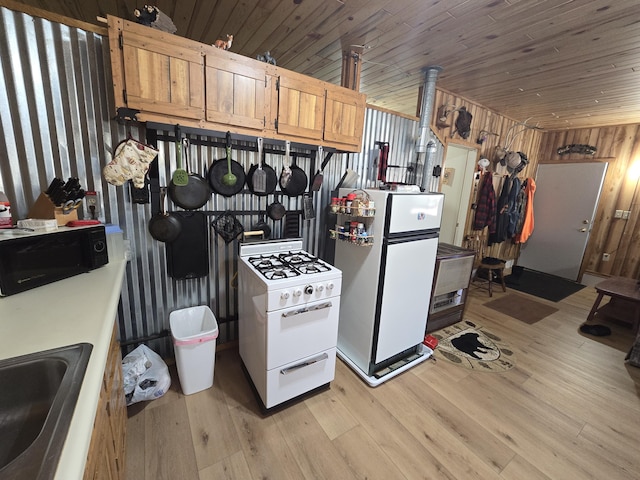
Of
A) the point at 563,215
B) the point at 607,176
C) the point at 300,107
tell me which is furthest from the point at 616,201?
the point at 300,107

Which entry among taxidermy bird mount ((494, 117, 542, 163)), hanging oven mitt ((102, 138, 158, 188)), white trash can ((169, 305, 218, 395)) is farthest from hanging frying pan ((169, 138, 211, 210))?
taxidermy bird mount ((494, 117, 542, 163))

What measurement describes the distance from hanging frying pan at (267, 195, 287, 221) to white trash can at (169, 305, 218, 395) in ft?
2.93

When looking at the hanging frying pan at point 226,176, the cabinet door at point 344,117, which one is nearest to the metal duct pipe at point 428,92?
the cabinet door at point 344,117

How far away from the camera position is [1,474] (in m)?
0.47

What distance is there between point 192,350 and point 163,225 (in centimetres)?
87

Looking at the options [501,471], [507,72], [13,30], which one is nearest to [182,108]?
[13,30]

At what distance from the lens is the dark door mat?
13.4ft

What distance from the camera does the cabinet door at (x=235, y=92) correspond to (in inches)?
63.0

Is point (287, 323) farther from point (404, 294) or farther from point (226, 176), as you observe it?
point (226, 176)

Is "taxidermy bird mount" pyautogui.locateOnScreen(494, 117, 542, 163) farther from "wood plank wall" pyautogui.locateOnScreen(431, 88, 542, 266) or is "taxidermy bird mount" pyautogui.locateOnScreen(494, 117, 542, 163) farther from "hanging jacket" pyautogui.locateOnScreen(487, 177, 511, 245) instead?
"hanging jacket" pyautogui.locateOnScreen(487, 177, 511, 245)

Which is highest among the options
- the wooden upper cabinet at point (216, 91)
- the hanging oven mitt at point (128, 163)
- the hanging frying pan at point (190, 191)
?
the wooden upper cabinet at point (216, 91)

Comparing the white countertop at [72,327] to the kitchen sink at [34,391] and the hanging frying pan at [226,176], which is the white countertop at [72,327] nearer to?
the kitchen sink at [34,391]

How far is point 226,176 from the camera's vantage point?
195cm

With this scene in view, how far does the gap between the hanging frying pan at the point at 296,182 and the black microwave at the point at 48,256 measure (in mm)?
1308
